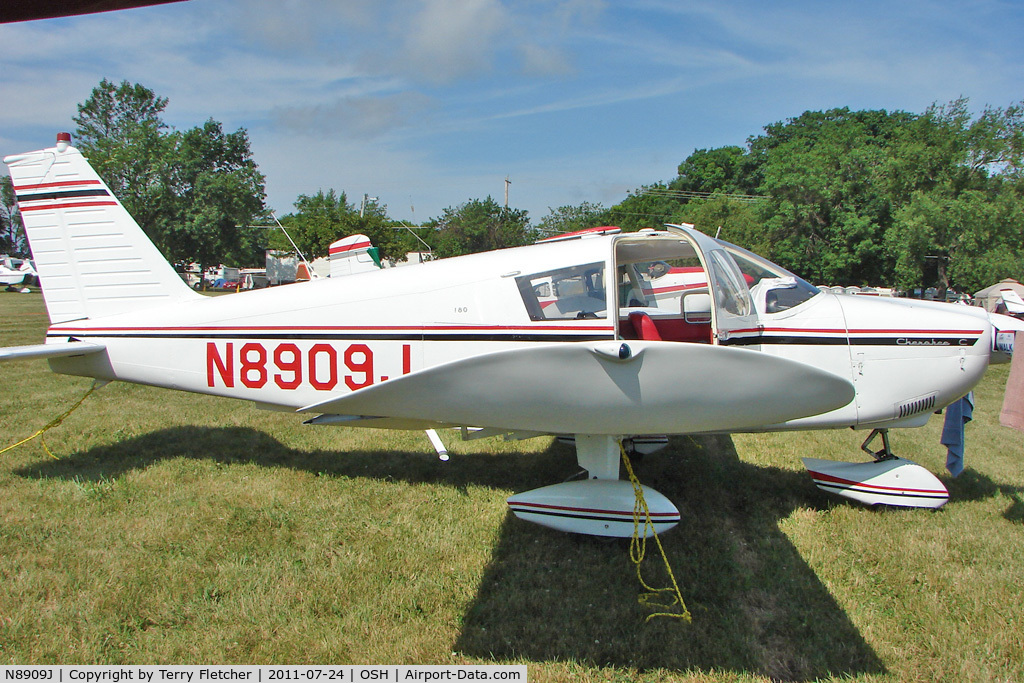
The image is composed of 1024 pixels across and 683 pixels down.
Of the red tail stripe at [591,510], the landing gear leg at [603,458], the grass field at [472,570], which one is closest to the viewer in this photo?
the grass field at [472,570]

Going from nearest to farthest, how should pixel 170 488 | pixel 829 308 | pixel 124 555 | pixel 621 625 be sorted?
pixel 621 625 → pixel 124 555 → pixel 829 308 → pixel 170 488

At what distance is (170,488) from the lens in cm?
490

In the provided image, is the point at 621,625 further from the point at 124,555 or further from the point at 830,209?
the point at 830,209

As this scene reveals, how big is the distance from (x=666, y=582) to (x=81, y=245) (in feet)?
19.1

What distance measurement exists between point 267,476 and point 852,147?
46143 millimetres

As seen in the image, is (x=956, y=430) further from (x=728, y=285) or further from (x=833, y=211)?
(x=833, y=211)

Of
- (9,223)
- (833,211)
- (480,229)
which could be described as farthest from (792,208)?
(9,223)

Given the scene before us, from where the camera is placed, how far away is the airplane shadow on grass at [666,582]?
9.68 ft

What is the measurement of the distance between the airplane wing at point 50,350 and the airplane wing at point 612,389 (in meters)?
3.58

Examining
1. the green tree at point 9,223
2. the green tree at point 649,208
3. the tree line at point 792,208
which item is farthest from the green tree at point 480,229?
the green tree at point 9,223

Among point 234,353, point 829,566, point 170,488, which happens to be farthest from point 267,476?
Result: point 829,566

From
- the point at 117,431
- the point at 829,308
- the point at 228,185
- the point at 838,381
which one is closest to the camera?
the point at 838,381

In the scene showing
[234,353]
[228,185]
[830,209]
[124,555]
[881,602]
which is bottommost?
[881,602]

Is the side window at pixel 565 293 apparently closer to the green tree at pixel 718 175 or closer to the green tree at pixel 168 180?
the green tree at pixel 168 180
